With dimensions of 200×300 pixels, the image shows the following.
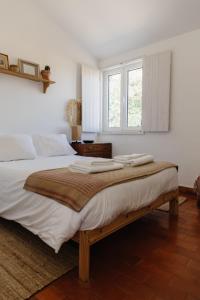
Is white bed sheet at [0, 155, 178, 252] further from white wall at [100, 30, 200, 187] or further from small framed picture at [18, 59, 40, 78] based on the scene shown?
small framed picture at [18, 59, 40, 78]

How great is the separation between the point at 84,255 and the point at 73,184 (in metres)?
0.44

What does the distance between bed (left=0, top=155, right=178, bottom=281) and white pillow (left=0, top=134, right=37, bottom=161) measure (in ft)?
1.47

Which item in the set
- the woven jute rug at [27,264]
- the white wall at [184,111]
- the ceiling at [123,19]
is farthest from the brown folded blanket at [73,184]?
the ceiling at [123,19]

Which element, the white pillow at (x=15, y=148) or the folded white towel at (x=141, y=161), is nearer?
the folded white towel at (x=141, y=161)

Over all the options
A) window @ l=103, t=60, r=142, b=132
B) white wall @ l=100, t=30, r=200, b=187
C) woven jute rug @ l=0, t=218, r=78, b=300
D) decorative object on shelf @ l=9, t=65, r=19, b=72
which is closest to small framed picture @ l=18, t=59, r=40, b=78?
decorative object on shelf @ l=9, t=65, r=19, b=72

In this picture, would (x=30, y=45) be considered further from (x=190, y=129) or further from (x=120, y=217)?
(x=120, y=217)

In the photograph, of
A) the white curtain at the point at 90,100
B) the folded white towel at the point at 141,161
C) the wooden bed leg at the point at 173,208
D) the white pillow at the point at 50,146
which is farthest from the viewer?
the white curtain at the point at 90,100

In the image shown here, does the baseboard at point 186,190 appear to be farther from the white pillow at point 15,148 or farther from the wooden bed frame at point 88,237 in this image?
the white pillow at point 15,148

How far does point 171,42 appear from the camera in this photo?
3379 millimetres

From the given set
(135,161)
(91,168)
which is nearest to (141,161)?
(135,161)

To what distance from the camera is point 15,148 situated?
8.64 ft

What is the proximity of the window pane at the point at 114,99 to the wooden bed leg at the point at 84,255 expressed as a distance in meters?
3.11

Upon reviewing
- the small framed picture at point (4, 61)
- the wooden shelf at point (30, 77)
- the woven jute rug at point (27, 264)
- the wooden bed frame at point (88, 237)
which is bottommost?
the woven jute rug at point (27, 264)

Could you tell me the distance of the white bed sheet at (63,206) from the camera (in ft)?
4.28
